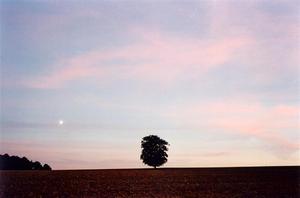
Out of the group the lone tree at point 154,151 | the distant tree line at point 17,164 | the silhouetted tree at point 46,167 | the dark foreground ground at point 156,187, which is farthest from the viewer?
the distant tree line at point 17,164

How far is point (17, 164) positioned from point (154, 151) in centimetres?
6150

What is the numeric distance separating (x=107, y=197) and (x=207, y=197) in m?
4.99

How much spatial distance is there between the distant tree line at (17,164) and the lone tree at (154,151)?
4950 cm

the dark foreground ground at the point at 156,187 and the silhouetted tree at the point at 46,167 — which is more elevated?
the silhouetted tree at the point at 46,167

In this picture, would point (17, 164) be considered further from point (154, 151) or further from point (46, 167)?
point (154, 151)

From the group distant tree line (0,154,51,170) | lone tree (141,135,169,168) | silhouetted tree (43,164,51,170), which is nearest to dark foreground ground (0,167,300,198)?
lone tree (141,135,169,168)

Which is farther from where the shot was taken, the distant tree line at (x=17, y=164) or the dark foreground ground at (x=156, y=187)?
the distant tree line at (x=17, y=164)

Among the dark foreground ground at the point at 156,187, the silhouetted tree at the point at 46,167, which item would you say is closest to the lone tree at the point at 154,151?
the silhouetted tree at the point at 46,167

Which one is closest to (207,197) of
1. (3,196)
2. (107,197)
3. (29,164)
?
(107,197)

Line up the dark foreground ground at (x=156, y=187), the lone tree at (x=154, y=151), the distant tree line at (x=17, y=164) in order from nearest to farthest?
the dark foreground ground at (x=156, y=187)
the lone tree at (x=154, y=151)
the distant tree line at (x=17, y=164)

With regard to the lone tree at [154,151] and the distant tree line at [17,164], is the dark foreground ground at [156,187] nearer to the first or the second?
the lone tree at [154,151]

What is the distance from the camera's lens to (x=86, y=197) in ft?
72.7

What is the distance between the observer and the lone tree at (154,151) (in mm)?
101750

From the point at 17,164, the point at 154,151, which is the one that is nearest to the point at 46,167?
the point at 17,164
